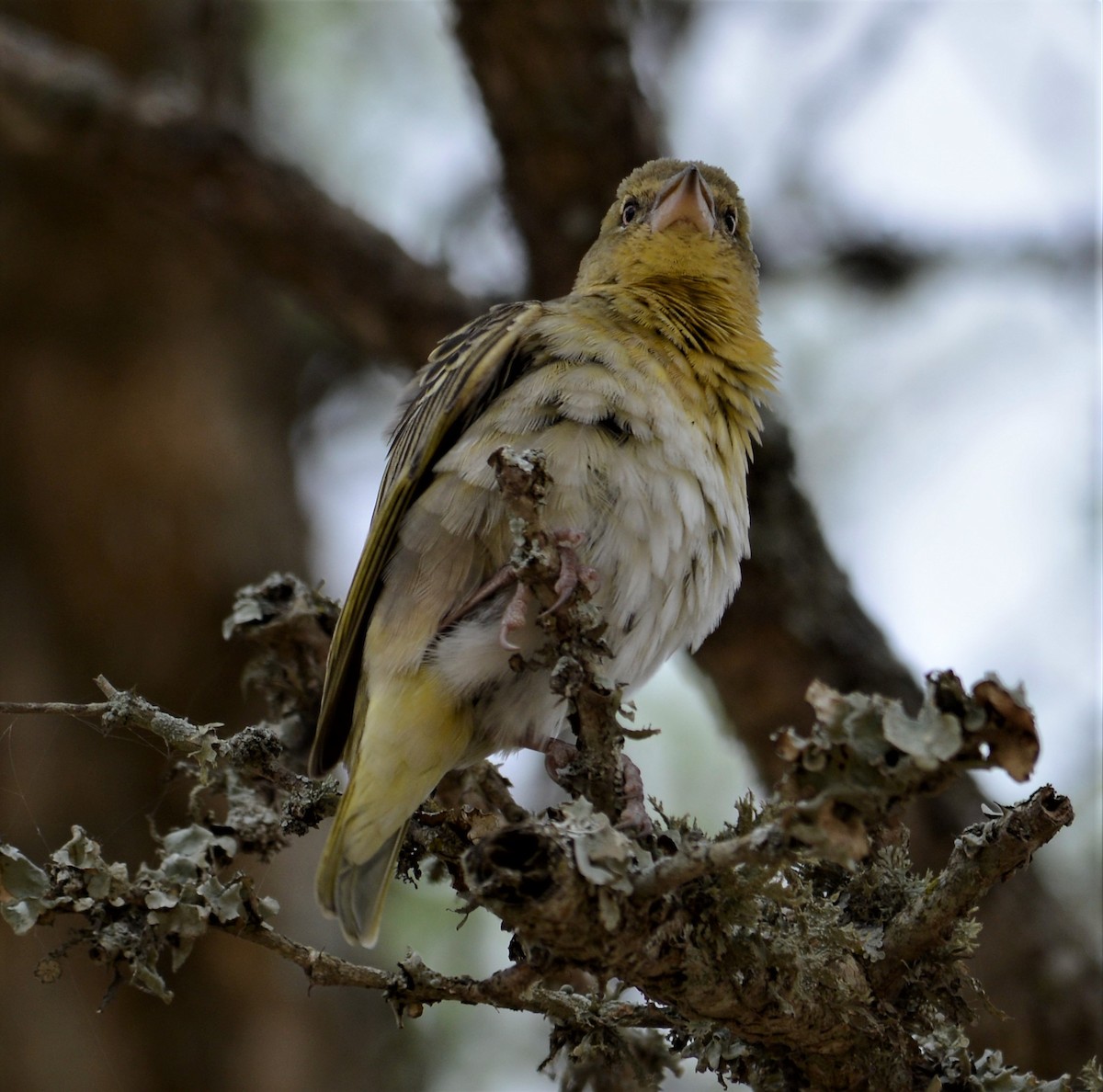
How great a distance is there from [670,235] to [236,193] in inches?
79.1

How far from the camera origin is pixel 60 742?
16.3 ft

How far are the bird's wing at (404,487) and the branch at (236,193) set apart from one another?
63.4 inches

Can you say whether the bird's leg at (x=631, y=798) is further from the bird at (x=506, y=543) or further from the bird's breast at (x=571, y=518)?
the bird's breast at (x=571, y=518)

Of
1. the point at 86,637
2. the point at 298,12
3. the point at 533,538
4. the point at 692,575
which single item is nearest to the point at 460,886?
the point at 533,538

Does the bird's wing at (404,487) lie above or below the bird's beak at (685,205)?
below

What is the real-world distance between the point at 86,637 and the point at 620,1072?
11.0 ft

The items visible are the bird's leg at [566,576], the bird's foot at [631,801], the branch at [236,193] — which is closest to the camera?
the bird's foot at [631,801]

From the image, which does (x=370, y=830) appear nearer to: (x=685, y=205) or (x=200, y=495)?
(x=685, y=205)

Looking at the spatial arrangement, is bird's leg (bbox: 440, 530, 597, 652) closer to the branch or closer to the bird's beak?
the bird's beak

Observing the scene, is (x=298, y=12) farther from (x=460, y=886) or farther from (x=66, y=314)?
(x=460, y=886)

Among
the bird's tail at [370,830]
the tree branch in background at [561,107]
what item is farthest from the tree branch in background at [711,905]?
the tree branch in background at [561,107]

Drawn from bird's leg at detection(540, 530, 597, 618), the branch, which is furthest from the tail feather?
the branch

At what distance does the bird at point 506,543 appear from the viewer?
2764mm

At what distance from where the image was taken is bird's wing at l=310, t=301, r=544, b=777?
2.99m
